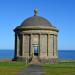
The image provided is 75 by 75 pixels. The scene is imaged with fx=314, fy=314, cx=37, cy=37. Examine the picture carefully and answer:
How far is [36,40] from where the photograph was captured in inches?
2301

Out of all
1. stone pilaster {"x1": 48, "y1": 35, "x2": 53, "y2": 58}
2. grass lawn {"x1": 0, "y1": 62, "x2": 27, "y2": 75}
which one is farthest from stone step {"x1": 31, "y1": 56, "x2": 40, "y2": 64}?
grass lawn {"x1": 0, "y1": 62, "x2": 27, "y2": 75}

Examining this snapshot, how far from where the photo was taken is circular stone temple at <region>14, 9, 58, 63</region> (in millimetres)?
57781

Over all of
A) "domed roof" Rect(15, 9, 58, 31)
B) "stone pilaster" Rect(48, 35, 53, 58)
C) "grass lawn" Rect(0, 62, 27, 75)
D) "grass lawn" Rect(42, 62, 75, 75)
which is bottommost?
"grass lawn" Rect(42, 62, 75, 75)

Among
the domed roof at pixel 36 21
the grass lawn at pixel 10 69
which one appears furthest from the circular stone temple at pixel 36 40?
the grass lawn at pixel 10 69

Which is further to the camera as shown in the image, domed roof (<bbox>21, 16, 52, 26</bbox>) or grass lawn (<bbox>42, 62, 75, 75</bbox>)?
domed roof (<bbox>21, 16, 52, 26</bbox>)

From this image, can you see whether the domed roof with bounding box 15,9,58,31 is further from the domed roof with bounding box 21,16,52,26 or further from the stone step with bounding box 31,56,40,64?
the stone step with bounding box 31,56,40,64

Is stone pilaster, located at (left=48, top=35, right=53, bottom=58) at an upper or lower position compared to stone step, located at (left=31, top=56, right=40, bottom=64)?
upper

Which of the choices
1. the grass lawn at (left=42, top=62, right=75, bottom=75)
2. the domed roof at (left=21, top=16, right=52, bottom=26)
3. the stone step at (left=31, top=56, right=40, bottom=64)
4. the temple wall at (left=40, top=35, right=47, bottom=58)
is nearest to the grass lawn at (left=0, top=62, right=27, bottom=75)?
the grass lawn at (left=42, top=62, right=75, bottom=75)

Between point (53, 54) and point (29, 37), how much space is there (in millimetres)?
5689

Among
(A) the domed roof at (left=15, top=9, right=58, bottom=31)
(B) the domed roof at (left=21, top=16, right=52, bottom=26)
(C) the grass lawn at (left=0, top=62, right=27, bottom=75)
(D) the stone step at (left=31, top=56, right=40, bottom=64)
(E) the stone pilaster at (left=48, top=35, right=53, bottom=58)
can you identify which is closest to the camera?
(C) the grass lawn at (left=0, top=62, right=27, bottom=75)

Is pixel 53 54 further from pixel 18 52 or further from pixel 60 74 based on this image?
pixel 60 74

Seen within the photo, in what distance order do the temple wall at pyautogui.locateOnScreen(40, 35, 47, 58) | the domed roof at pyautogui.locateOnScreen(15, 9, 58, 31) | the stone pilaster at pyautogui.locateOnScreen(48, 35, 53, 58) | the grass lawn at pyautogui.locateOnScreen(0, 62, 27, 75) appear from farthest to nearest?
1. the stone pilaster at pyautogui.locateOnScreen(48, 35, 53, 58)
2. the temple wall at pyautogui.locateOnScreen(40, 35, 47, 58)
3. the domed roof at pyautogui.locateOnScreen(15, 9, 58, 31)
4. the grass lawn at pyautogui.locateOnScreen(0, 62, 27, 75)

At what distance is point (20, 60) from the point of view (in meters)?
58.5

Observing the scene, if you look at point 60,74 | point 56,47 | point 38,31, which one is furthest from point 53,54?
point 60,74
